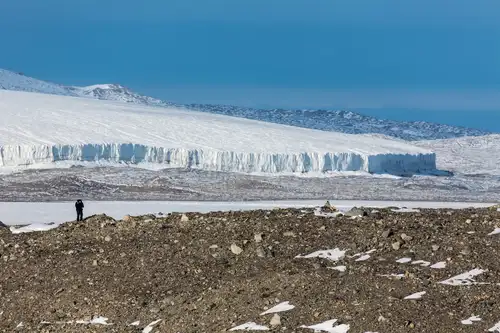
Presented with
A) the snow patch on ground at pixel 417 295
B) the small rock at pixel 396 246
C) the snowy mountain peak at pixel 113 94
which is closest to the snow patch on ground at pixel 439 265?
the small rock at pixel 396 246

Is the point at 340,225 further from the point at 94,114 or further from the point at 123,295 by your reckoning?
the point at 94,114

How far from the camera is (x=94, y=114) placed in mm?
50312

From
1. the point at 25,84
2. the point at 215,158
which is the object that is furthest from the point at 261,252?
the point at 25,84

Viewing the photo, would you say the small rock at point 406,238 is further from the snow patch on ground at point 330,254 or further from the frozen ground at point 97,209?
the frozen ground at point 97,209

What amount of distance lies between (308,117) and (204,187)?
3978cm

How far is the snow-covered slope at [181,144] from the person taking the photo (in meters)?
41.9

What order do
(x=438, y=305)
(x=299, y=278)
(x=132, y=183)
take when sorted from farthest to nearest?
1. (x=132, y=183)
2. (x=299, y=278)
3. (x=438, y=305)

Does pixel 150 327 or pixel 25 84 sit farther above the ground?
pixel 25 84

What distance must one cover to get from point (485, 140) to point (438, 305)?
50.8 m

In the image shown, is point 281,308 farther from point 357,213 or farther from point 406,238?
point 357,213

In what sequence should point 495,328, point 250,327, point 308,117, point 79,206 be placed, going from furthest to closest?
point 308,117 < point 79,206 < point 250,327 < point 495,328

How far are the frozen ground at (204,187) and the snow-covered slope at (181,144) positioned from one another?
1.22m

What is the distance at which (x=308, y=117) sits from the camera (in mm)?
78250

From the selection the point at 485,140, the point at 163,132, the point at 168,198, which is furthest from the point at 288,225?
the point at 485,140
